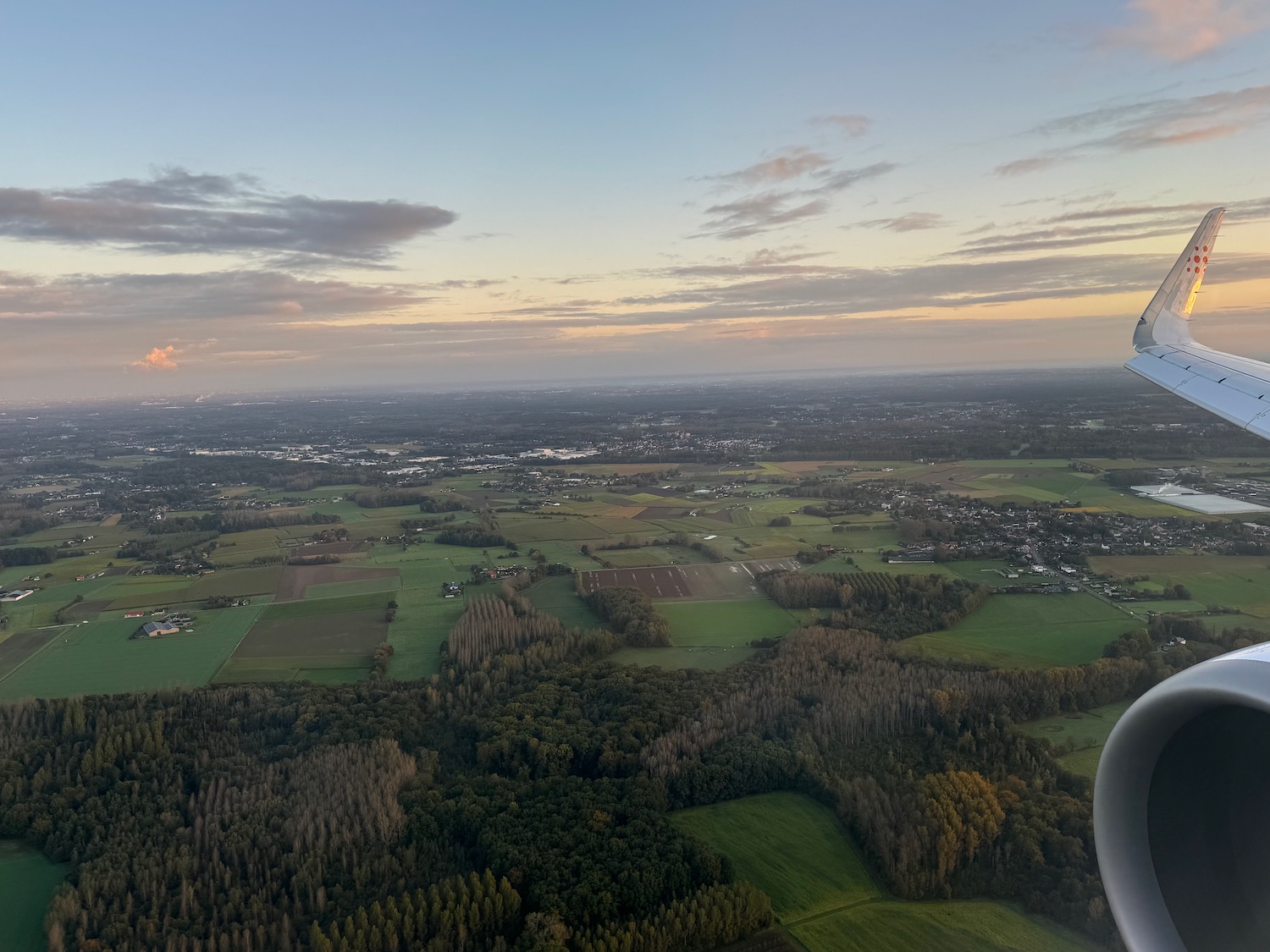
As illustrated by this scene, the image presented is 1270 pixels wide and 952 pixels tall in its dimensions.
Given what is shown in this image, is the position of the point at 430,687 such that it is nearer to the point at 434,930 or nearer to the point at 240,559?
the point at 434,930

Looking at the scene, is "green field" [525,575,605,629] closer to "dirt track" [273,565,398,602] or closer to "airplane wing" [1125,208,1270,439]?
"dirt track" [273,565,398,602]

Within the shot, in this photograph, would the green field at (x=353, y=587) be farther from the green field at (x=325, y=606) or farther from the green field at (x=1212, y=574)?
the green field at (x=1212, y=574)

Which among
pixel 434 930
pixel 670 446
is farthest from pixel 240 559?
pixel 670 446

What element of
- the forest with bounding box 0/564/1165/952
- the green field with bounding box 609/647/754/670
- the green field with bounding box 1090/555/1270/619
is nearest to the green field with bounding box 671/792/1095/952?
the forest with bounding box 0/564/1165/952

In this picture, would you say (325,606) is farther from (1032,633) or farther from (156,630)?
(1032,633)

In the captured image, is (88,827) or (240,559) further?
(240,559)

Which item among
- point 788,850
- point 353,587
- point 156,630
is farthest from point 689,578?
point 156,630
